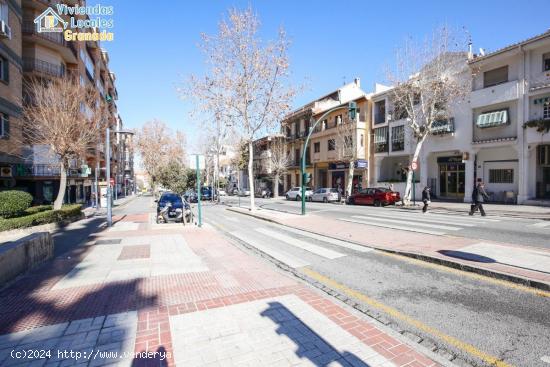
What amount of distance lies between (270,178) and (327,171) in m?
11.7

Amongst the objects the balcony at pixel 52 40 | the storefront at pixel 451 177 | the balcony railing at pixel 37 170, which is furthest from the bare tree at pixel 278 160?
the balcony at pixel 52 40

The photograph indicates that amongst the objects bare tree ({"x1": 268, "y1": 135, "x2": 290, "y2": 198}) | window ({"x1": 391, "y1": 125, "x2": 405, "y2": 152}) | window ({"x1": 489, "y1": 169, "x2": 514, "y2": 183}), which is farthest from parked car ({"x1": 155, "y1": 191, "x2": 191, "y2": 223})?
bare tree ({"x1": 268, "y1": 135, "x2": 290, "y2": 198})

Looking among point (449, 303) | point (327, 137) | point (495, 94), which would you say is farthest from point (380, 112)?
point (449, 303)

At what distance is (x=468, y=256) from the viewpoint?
252 inches

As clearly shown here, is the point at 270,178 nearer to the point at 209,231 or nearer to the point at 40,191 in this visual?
the point at 40,191

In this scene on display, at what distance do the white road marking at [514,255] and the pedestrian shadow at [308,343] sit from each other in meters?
4.65

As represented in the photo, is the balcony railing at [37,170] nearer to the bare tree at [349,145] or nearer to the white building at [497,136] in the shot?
the bare tree at [349,145]

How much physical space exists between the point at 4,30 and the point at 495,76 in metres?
30.1

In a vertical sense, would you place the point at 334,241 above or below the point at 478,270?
below

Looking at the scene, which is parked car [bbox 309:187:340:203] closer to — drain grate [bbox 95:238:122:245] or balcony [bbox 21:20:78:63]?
drain grate [bbox 95:238:122:245]

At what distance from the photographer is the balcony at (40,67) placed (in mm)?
21719

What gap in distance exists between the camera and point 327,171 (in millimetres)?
37281

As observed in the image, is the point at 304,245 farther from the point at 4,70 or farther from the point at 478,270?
the point at 4,70

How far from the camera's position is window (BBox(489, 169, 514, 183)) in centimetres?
2042
